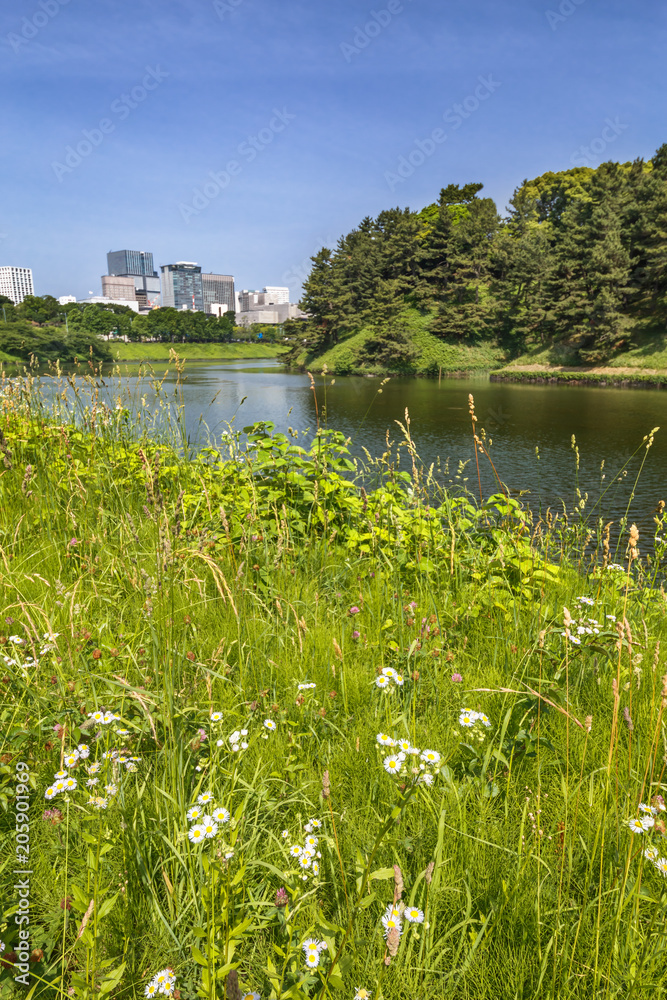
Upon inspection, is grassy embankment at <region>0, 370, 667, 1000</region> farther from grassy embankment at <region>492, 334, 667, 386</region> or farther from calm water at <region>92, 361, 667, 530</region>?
grassy embankment at <region>492, 334, 667, 386</region>

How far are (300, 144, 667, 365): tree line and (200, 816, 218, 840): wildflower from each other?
122ft

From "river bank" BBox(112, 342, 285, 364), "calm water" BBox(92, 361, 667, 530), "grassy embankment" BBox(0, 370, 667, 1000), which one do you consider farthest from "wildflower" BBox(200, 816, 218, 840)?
"river bank" BBox(112, 342, 285, 364)

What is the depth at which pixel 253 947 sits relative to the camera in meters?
1.12

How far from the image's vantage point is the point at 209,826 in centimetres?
116

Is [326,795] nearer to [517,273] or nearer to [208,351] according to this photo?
[517,273]

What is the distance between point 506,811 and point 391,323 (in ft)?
141

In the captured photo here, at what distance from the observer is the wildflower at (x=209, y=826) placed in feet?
3.76

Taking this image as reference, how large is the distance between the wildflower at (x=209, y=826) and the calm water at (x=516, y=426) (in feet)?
10.8

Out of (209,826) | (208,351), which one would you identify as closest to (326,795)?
(209,826)

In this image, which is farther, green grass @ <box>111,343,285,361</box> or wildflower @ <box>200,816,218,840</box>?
green grass @ <box>111,343,285,361</box>

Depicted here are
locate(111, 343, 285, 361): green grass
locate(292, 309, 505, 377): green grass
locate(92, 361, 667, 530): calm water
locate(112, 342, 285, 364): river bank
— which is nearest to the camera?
locate(92, 361, 667, 530): calm water

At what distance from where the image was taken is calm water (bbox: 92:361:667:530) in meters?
9.80

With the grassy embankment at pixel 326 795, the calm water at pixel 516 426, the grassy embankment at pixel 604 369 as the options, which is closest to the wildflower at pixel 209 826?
the grassy embankment at pixel 326 795

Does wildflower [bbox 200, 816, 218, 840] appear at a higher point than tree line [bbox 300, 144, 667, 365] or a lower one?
lower
